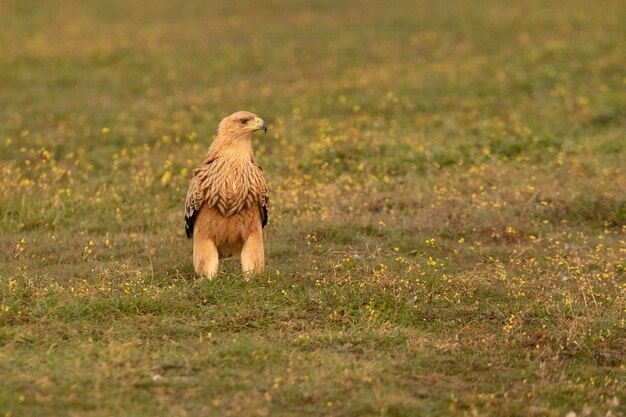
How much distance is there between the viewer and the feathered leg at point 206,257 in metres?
9.73

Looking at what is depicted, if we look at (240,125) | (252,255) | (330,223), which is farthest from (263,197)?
(330,223)

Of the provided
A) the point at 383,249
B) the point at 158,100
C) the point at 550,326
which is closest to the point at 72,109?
the point at 158,100

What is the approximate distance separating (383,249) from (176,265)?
2.13m

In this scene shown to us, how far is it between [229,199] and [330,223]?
8.04ft

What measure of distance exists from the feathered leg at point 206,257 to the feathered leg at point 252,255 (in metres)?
0.26

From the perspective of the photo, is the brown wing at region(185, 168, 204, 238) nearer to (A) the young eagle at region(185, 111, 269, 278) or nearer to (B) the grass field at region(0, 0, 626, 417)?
(A) the young eagle at region(185, 111, 269, 278)

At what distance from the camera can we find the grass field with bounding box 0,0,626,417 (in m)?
7.58

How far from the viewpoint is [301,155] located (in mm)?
15062

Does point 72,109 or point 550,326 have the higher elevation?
point 72,109

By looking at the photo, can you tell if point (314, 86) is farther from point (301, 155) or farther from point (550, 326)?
point (550, 326)

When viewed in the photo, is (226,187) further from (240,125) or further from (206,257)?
(206,257)

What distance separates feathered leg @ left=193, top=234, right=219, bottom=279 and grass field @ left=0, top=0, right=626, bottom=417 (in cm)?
20

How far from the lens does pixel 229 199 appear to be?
9.60 m

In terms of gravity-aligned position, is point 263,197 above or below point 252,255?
above
